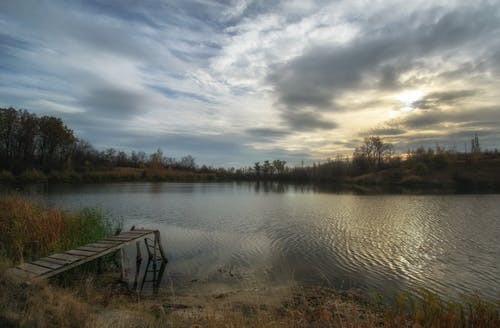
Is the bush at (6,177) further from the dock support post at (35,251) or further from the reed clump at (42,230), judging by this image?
the dock support post at (35,251)

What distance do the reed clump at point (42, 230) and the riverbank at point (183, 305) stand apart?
4 cm

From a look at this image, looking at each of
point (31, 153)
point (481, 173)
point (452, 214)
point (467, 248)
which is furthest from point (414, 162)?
point (31, 153)

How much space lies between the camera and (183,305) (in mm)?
7309

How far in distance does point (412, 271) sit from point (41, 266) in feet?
41.0

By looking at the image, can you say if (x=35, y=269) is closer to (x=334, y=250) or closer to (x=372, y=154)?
(x=334, y=250)

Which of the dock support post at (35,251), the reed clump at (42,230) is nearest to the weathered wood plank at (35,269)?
the dock support post at (35,251)

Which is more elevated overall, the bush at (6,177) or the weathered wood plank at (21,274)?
the bush at (6,177)

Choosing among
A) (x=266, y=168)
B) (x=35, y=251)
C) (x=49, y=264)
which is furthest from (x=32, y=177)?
(x=266, y=168)

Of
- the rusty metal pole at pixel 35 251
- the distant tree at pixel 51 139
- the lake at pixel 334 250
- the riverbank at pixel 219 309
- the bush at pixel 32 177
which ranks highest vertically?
the distant tree at pixel 51 139

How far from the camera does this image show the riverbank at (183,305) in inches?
193

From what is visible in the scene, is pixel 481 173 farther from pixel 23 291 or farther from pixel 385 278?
pixel 23 291

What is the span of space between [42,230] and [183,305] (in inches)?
270

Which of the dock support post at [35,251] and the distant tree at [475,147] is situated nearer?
the dock support post at [35,251]

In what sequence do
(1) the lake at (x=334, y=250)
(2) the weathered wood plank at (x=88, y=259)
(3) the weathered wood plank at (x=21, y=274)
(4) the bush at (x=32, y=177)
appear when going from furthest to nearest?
(4) the bush at (x=32, y=177), (1) the lake at (x=334, y=250), (2) the weathered wood plank at (x=88, y=259), (3) the weathered wood plank at (x=21, y=274)
